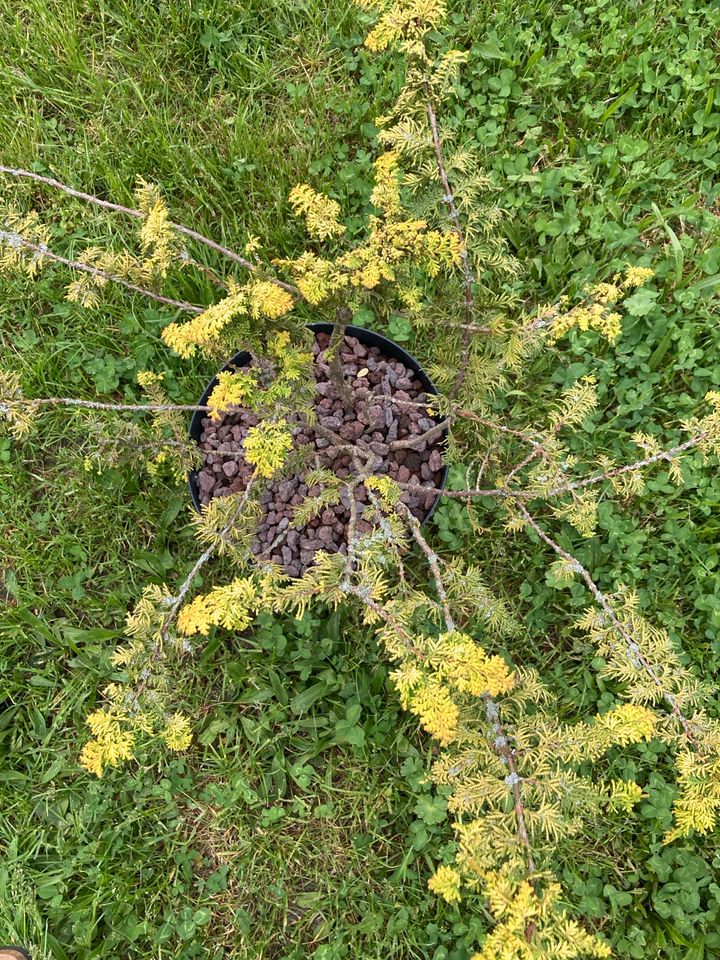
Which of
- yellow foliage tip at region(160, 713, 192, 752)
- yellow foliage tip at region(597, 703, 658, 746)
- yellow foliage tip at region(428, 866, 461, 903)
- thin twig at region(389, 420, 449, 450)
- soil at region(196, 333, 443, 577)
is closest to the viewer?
yellow foliage tip at region(428, 866, 461, 903)

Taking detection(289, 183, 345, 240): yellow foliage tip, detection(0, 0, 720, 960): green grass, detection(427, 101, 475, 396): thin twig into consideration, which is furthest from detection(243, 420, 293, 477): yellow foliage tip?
detection(0, 0, 720, 960): green grass

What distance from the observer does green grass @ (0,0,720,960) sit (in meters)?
2.48

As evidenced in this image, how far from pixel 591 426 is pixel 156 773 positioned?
2.15 metres

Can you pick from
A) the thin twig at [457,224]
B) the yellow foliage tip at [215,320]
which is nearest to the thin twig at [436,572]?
the thin twig at [457,224]

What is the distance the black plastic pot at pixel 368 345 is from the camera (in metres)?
2.49

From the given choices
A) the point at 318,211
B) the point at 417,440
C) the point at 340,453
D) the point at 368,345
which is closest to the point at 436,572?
the point at 417,440

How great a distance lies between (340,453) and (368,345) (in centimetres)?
48

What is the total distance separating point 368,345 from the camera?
8.71ft

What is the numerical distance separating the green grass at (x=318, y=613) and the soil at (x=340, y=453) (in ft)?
0.95

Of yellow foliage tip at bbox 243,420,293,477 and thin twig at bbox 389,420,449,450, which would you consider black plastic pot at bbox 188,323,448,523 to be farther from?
yellow foliage tip at bbox 243,420,293,477

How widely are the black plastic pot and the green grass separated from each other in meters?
0.25

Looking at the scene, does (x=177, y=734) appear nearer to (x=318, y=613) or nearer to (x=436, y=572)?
(x=436, y=572)

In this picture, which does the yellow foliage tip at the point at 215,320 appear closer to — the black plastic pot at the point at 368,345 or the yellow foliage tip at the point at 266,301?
the yellow foliage tip at the point at 266,301

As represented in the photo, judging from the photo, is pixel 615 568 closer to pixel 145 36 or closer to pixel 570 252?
pixel 570 252
